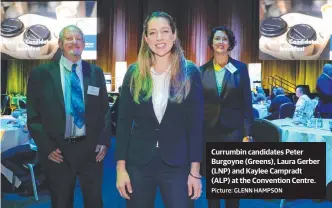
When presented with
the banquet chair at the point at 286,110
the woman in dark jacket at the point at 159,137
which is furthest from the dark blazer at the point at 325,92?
the woman in dark jacket at the point at 159,137

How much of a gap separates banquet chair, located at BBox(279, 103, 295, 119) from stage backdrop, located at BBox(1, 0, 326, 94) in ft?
0.56

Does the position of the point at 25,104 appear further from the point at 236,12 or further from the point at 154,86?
the point at 236,12

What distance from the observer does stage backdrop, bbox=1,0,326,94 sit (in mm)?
2691

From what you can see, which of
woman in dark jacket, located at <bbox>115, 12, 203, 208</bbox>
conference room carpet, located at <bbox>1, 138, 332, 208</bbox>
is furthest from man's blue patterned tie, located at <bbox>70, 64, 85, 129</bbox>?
woman in dark jacket, located at <bbox>115, 12, 203, 208</bbox>

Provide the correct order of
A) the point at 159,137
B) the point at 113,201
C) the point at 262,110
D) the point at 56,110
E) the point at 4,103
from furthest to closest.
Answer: the point at 4,103
the point at 113,201
the point at 262,110
the point at 56,110
the point at 159,137

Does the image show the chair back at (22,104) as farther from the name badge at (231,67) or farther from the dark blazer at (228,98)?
the name badge at (231,67)

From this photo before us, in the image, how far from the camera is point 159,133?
7.01ft

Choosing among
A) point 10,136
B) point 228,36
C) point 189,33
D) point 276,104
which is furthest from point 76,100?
point 276,104

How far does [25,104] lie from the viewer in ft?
9.11

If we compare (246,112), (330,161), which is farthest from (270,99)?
(330,161)

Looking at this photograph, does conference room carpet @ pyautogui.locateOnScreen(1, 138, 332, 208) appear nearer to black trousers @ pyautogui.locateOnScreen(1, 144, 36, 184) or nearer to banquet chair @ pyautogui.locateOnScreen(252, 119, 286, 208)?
black trousers @ pyautogui.locateOnScreen(1, 144, 36, 184)

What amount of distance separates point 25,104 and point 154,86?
109 cm

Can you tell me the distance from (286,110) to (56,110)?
165 cm

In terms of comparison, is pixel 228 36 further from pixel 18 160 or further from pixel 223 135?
pixel 18 160
